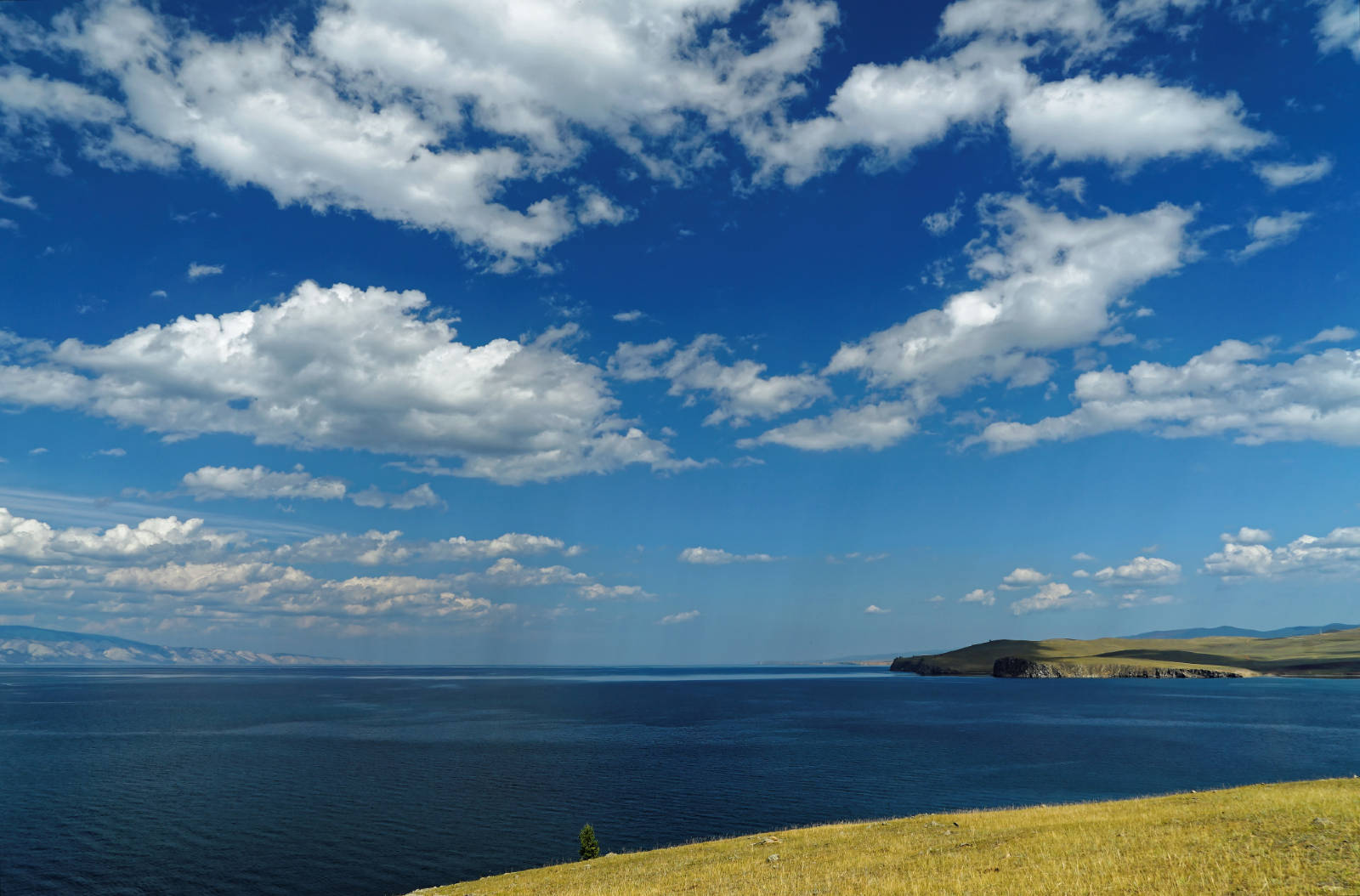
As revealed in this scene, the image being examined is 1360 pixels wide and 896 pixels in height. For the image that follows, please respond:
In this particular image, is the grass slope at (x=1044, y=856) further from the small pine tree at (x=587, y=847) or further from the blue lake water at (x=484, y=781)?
the blue lake water at (x=484, y=781)

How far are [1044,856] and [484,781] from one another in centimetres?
6993

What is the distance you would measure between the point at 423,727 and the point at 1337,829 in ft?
474

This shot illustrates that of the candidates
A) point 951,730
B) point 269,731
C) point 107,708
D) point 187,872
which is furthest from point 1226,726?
point 107,708

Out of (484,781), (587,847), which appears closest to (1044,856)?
(587,847)

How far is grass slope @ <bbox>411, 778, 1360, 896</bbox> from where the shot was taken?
24.8 metres

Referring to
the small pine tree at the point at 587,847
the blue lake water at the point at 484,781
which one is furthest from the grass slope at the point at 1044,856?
the blue lake water at the point at 484,781

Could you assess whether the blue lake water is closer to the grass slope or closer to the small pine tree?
the small pine tree

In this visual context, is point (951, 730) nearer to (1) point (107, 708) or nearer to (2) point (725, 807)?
(2) point (725, 807)

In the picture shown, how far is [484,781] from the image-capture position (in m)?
85.4

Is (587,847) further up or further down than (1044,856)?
further down

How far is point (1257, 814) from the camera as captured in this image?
33.1m

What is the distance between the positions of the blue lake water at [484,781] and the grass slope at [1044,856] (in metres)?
19.2

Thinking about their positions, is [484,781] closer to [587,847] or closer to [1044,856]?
[587,847]

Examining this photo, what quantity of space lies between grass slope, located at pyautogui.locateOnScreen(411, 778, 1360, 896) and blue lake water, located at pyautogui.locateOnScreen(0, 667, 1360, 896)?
756 inches
